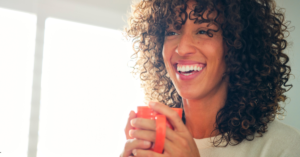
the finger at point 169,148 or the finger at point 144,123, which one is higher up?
the finger at point 144,123

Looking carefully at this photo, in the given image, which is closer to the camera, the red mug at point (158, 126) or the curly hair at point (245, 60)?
the red mug at point (158, 126)

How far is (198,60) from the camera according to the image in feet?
3.04

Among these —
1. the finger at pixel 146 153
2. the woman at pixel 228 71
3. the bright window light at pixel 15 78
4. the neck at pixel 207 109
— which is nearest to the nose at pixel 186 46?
the woman at pixel 228 71

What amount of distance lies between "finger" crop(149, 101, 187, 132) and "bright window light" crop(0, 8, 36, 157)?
1.54 metres

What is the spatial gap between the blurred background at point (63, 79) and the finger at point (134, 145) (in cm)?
144

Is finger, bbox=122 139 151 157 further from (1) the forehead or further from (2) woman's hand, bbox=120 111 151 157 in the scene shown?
(1) the forehead

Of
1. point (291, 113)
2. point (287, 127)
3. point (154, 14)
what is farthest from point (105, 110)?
point (291, 113)

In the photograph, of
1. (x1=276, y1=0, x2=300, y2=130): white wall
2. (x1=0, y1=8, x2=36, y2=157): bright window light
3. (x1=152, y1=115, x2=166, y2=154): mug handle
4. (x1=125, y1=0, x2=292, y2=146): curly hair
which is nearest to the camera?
(x1=152, y1=115, x2=166, y2=154): mug handle

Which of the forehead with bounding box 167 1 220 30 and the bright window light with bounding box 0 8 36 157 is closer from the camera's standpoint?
the forehead with bounding box 167 1 220 30

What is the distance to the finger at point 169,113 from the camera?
27.0 inches

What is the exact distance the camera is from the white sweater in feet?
2.66

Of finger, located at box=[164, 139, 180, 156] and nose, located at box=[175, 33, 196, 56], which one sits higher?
nose, located at box=[175, 33, 196, 56]

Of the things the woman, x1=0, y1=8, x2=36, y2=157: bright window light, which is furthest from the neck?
x1=0, y1=8, x2=36, y2=157: bright window light

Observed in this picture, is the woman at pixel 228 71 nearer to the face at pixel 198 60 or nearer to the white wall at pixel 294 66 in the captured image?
the face at pixel 198 60
